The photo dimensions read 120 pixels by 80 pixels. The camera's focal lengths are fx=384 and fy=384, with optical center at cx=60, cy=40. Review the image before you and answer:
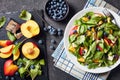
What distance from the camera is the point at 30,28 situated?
4.99 ft

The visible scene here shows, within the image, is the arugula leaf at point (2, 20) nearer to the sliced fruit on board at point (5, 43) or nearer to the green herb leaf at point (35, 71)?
the sliced fruit on board at point (5, 43)

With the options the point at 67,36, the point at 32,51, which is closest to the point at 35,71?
the point at 32,51

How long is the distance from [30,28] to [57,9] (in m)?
0.13

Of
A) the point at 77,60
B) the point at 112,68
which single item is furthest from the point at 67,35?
the point at 112,68

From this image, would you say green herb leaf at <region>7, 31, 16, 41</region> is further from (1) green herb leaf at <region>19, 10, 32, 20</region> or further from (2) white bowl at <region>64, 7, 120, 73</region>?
(2) white bowl at <region>64, 7, 120, 73</region>

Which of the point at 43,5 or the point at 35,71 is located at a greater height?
the point at 43,5

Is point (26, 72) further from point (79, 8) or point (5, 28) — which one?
point (79, 8)

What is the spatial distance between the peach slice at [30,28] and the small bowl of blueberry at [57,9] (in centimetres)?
7

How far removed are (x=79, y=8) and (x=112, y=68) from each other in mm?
288

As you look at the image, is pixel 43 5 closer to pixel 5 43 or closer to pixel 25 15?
pixel 25 15

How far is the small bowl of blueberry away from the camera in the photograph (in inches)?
59.3

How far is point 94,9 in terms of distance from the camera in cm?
143

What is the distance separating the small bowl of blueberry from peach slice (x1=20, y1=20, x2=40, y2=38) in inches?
2.8

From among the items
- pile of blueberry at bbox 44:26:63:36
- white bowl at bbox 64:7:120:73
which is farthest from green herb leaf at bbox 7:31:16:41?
white bowl at bbox 64:7:120:73
